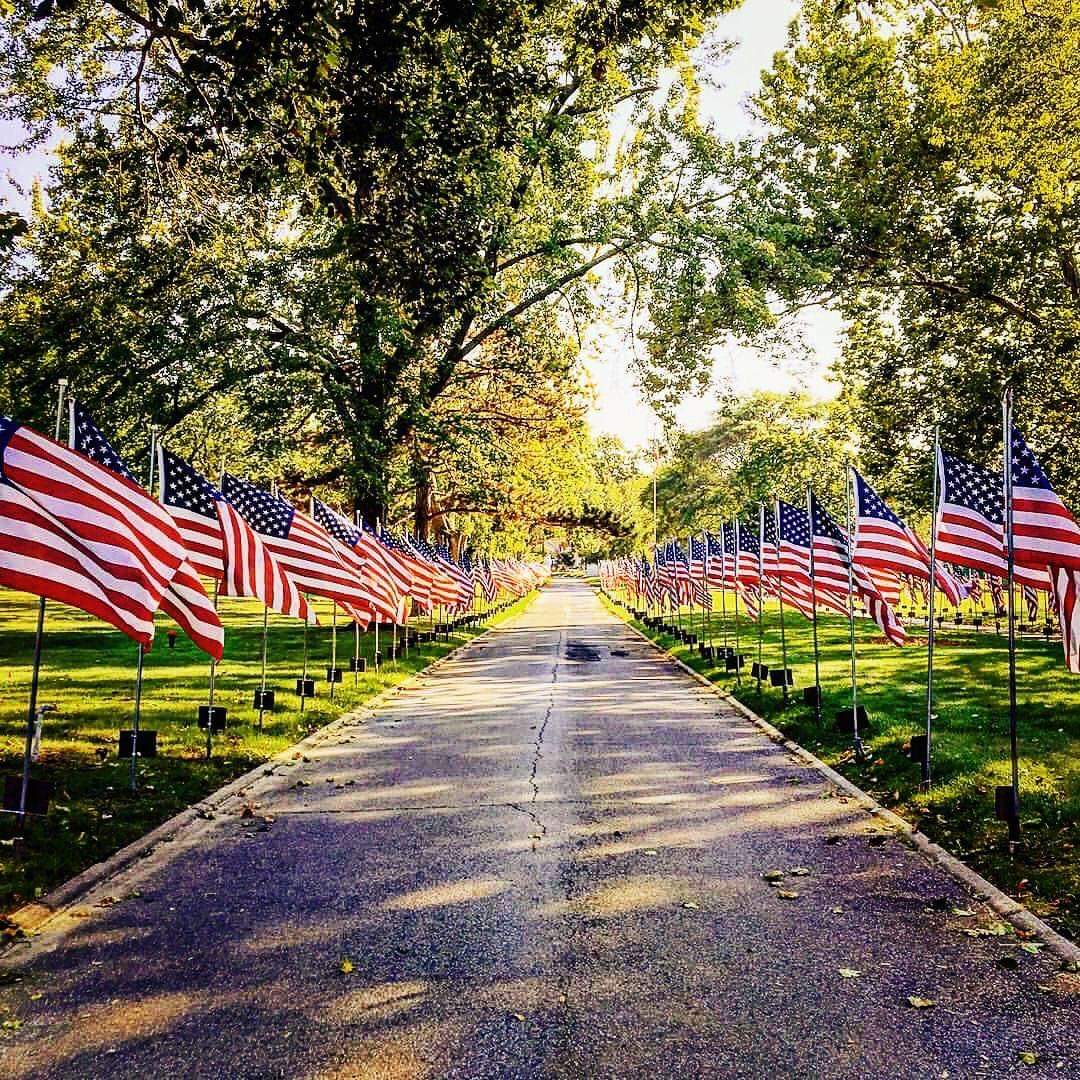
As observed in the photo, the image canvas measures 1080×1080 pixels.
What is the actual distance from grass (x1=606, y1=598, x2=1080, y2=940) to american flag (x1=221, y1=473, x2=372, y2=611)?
611 centimetres

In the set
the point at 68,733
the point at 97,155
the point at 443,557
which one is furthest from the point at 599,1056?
the point at 443,557

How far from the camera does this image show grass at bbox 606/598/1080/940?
7.05 metres

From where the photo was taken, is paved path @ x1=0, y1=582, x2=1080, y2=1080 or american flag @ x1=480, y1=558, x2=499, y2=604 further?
american flag @ x1=480, y1=558, x2=499, y2=604

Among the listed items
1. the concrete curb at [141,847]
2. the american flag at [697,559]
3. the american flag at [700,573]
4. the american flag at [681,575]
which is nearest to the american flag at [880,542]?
the concrete curb at [141,847]

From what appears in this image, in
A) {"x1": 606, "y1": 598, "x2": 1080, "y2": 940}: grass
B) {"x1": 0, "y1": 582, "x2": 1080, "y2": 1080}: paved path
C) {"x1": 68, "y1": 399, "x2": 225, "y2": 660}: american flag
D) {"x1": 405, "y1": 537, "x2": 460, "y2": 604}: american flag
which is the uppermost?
{"x1": 405, "y1": 537, "x2": 460, "y2": 604}: american flag

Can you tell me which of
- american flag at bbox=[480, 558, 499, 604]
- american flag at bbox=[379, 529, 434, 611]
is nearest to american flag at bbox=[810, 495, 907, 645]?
american flag at bbox=[379, 529, 434, 611]

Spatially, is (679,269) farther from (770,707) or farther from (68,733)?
(68,733)

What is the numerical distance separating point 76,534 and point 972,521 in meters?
7.10

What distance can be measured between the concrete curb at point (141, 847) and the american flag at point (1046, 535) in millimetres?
7027

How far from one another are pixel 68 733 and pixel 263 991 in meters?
8.11

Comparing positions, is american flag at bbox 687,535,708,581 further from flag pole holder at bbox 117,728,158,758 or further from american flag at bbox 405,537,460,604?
flag pole holder at bbox 117,728,158,758

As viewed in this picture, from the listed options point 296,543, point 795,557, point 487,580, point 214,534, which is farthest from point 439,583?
point 487,580

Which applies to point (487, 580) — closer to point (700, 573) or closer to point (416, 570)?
point (700, 573)

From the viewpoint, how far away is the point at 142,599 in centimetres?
736
